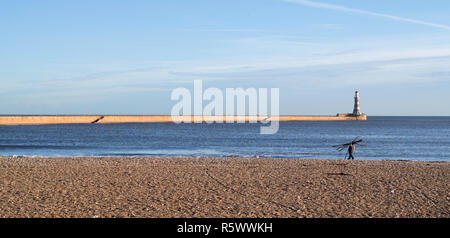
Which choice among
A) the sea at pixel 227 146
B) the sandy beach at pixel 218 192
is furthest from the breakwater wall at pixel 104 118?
the sandy beach at pixel 218 192

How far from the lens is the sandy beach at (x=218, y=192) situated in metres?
9.42

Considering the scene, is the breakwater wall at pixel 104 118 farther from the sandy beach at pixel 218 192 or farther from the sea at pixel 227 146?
the sandy beach at pixel 218 192

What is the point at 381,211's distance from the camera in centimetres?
966

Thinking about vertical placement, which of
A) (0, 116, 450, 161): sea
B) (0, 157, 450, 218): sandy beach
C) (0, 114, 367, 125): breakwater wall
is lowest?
(0, 116, 450, 161): sea

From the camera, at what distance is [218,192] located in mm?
11625

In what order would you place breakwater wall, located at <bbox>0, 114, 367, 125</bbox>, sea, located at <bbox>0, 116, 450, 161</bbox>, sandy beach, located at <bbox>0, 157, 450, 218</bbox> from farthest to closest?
1. breakwater wall, located at <bbox>0, 114, 367, 125</bbox>
2. sea, located at <bbox>0, 116, 450, 161</bbox>
3. sandy beach, located at <bbox>0, 157, 450, 218</bbox>

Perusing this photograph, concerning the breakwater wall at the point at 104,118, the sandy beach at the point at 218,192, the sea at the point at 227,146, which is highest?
the breakwater wall at the point at 104,118

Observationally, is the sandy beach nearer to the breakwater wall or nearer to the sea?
the sea

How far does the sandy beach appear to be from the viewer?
30.9 feet

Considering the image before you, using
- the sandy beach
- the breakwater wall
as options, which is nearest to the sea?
the sandy beach

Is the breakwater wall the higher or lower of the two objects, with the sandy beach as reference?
higher

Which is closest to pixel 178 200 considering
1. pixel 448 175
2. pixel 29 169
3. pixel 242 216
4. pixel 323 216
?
pixel 242 216

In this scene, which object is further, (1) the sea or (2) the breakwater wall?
(2) the breakwater wall
